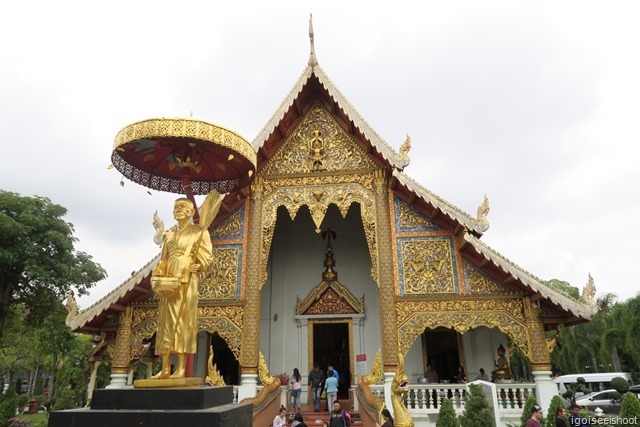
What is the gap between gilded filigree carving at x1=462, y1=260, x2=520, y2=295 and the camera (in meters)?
7.75

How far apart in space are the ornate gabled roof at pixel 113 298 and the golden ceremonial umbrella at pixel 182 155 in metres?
1.85

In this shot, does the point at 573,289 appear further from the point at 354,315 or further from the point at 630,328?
the point at 354,315

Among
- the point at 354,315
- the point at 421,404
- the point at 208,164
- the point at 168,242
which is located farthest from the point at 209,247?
the point at 354,315

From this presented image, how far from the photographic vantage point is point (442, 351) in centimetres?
1034


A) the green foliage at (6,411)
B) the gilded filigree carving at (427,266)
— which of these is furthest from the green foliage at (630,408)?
the green foliage at (6,411)

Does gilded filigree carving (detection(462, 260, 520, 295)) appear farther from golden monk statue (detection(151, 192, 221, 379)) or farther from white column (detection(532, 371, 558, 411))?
golden monk statue (detection(151, 192, 221, 379))

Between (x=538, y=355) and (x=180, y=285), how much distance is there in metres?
6.05

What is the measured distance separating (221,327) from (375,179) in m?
4.05

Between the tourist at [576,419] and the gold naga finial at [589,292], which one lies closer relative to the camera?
the tourist at [576,419]

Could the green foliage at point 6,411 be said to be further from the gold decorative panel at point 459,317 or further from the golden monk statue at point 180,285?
the gold decorative panel at point 459,317

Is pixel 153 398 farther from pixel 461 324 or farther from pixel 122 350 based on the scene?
pixel 461 324

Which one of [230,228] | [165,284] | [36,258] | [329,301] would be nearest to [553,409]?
[329,301]

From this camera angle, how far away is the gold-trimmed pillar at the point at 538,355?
7.11 meters

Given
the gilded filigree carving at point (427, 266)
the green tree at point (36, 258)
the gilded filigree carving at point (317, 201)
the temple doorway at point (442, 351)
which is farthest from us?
the green tree at point (36, 258)
